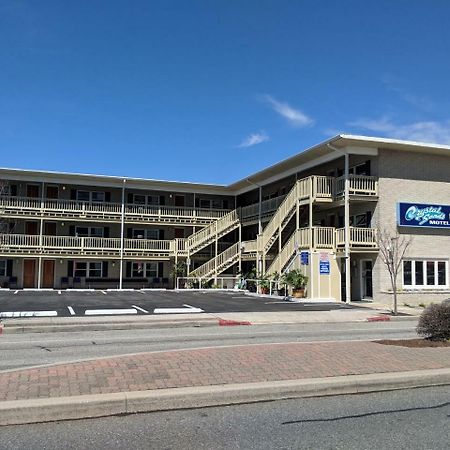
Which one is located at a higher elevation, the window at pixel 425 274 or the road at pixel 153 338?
the window at pixel 425 274

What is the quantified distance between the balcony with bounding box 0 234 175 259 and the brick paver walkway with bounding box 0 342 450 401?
29.9 meters

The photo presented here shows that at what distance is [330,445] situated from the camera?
5.03 meters

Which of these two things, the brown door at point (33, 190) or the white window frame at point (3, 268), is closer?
the white window frame at point (3, 268)

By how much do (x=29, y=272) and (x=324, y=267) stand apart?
73.1 feet

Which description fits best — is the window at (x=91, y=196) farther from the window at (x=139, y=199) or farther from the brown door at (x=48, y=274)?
the brown door at (x=48, y=274)

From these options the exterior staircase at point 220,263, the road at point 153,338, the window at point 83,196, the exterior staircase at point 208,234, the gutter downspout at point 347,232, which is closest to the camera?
the road at point 153,338

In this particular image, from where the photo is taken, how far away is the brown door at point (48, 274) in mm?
39438

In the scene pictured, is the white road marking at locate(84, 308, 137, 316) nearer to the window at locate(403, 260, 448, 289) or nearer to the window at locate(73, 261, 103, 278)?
the window at locate(403, 260, 448, 289)

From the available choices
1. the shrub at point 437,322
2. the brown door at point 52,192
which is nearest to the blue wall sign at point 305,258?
the shrub at point 437,322

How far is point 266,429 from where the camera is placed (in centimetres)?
546

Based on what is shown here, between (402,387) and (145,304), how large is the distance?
674 inches

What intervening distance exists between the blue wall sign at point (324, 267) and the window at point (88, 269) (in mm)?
19299

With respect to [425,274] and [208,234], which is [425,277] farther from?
[208,234]

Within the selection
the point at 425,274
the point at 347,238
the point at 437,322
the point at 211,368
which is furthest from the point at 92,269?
the point at 211,368
